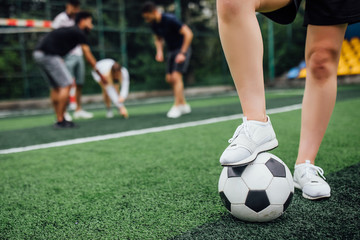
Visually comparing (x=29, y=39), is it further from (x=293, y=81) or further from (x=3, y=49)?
(x=293, y=81)

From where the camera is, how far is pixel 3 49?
364 inches

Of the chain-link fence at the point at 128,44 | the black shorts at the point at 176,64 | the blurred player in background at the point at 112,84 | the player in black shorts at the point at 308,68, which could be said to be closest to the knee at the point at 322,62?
the player in black shorts at the point at 308,68

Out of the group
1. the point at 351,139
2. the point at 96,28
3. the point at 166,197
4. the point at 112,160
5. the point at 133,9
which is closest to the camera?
the point at 166,197

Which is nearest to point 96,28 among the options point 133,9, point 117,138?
point 133,9

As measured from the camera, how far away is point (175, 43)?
5.95 meters

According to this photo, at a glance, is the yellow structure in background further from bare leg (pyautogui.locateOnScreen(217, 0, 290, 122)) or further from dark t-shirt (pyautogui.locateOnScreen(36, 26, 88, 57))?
bare leg (pyautogui.locateOnScreen(217, 0, 290, 122))

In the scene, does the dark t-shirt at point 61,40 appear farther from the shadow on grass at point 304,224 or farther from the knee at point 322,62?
the shadow on grass at point 304,224

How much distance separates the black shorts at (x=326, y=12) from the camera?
1517 millimetres

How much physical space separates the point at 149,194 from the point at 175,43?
A: 182 inches

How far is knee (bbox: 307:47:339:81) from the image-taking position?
5.38ft

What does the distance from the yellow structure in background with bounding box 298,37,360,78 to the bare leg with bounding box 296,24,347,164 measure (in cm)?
901

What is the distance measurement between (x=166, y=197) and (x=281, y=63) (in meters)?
13.9

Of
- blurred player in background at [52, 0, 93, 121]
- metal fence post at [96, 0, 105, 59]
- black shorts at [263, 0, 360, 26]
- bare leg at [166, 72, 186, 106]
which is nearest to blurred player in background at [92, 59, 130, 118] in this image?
blurred player in background at [52, 0, 93, 121]

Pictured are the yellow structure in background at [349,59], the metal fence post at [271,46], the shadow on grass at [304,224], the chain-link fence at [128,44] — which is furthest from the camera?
the metal fence post at [271,46]
